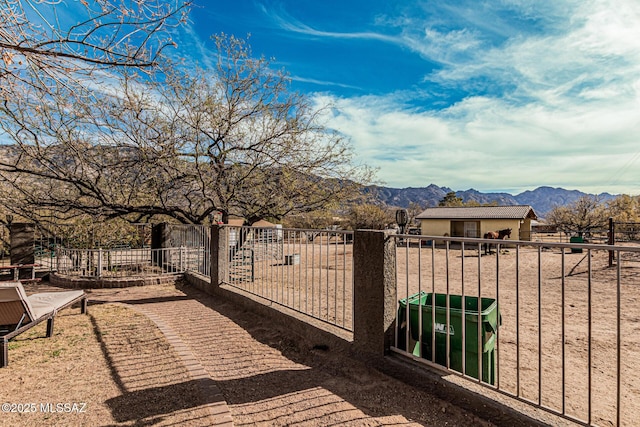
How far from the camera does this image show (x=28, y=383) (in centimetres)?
309

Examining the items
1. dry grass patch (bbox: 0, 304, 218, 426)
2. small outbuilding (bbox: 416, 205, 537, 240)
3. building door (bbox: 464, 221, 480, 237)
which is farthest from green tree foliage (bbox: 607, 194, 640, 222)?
dry grass patch (bbox: 0, 304, 218, 426)

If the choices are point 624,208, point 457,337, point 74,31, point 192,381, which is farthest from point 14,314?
point 624,208

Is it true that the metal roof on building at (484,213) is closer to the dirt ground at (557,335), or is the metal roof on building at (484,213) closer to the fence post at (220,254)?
the dirt ground at (557,335)

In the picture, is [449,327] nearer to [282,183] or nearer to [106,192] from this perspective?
[282,183]

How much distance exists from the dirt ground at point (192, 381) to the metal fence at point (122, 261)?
4181 millimetres

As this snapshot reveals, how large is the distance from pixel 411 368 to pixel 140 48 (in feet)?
12.5

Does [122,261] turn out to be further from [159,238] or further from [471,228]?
[471,228]

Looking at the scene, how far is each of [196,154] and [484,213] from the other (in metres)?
28.3

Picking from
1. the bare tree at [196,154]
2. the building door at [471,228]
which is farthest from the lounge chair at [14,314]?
the building door at [471,228]

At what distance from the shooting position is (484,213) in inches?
1193

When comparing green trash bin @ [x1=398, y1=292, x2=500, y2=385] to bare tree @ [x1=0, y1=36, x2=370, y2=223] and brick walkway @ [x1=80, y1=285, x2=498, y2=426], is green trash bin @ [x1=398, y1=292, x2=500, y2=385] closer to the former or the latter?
brick walkway @ [x1=80, y1=285, x2=498, y2=426]

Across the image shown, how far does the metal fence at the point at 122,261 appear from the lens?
902cm

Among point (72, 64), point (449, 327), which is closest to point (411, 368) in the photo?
point (449, 327)

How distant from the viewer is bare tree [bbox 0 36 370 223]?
773 centimetres
